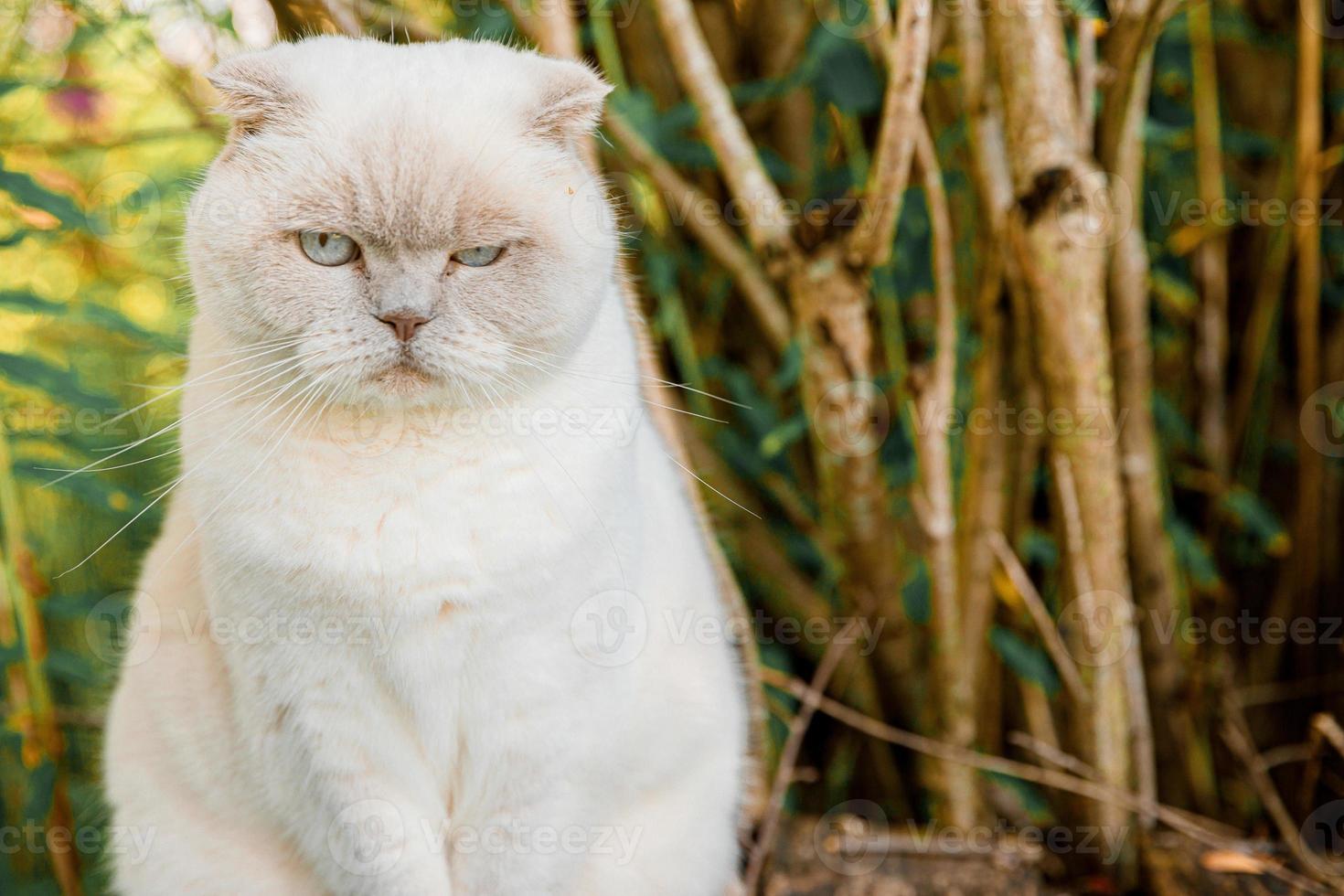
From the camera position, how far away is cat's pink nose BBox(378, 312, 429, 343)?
1.03 meters

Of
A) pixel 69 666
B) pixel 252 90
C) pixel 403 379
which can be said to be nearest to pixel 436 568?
pixel 403 379

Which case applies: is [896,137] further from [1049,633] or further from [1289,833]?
[1289,833]

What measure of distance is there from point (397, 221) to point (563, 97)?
25 centimetres

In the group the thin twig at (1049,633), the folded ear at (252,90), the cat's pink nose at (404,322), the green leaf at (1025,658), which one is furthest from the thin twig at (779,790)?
the folded ear at (252,90)

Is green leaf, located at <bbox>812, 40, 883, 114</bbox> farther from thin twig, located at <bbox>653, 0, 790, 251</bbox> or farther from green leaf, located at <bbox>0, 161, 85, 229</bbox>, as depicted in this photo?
green leaf, located at <bbox>0, 161, 85, 229</bbox>

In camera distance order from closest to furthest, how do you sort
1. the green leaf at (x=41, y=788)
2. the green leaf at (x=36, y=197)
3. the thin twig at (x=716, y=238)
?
the green leaf at (x=36, y=197) → the green leaf at (x=41, y=788) → the thin twig at (x=716, y=238)

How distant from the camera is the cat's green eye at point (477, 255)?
1.07 metres

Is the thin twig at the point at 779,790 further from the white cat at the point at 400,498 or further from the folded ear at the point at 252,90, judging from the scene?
the folded ear at the point at 252,90

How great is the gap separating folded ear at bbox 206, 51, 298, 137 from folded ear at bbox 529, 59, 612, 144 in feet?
0.84

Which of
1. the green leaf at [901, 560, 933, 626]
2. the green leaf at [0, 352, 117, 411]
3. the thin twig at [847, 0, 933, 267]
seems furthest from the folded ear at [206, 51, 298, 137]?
the green leaf at [901, 560, 933, 626]

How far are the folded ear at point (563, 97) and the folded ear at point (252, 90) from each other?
0.84ft

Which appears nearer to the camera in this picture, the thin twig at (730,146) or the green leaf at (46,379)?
the green leaf at (46,379)

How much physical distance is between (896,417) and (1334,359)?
0.92 m

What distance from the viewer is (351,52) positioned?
1.13 m
